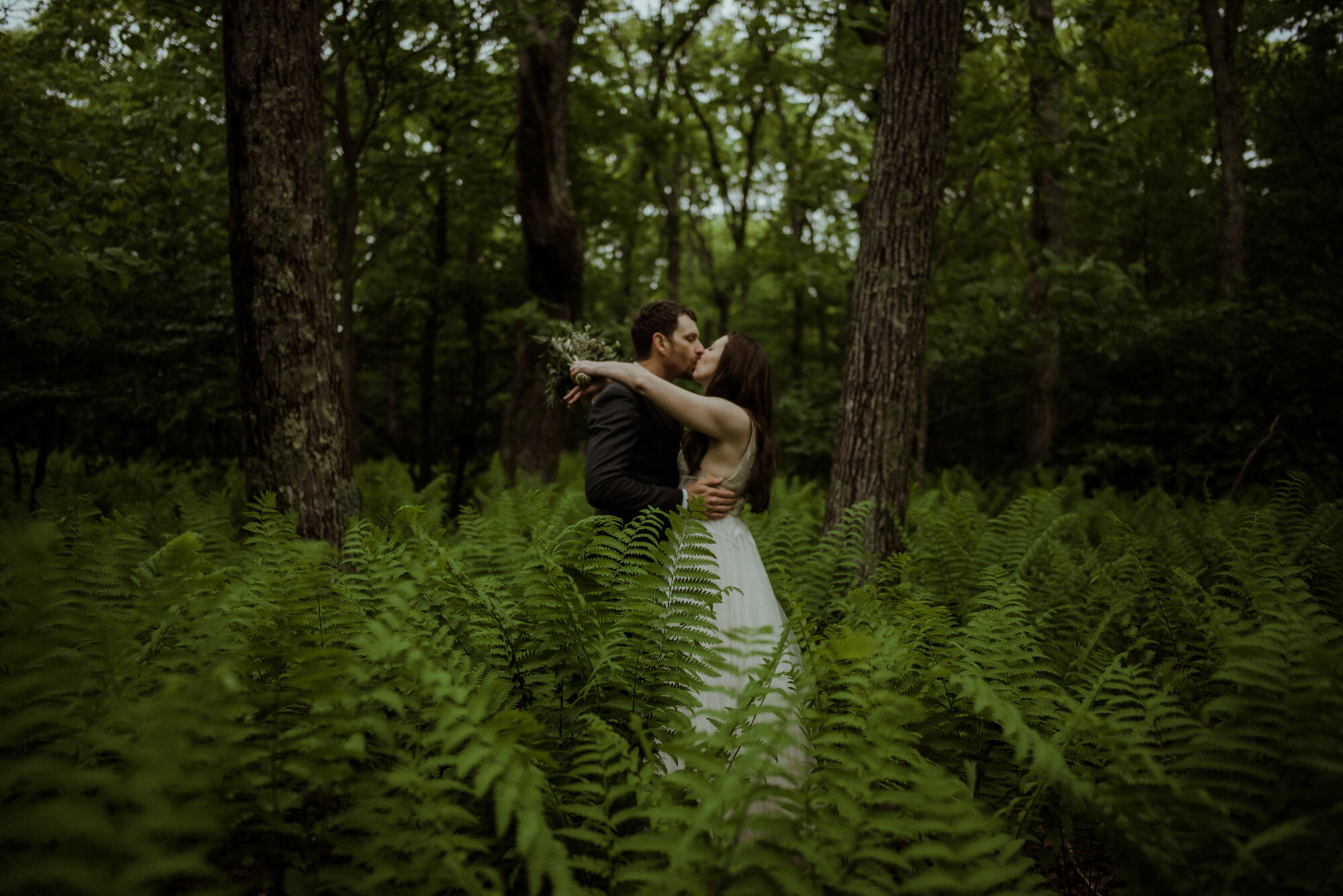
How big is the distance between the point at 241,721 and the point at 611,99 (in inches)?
415

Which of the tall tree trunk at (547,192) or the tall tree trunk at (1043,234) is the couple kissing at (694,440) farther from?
the tall tree trunk at (1043,234)

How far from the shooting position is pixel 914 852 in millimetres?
1486

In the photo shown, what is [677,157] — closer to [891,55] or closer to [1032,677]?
[891,55]

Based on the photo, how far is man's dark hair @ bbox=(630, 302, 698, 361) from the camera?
335 cm

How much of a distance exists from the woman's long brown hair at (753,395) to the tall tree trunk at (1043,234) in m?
4.27

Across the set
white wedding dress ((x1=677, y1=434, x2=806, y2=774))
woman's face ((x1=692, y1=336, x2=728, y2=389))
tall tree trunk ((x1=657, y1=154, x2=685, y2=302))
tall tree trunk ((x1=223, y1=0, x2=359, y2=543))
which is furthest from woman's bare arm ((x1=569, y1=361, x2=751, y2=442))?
tall tree trunk ((x1=657, y1=154, x2=685, y2=302))

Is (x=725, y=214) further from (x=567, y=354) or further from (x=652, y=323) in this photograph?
(x=652, y=323)

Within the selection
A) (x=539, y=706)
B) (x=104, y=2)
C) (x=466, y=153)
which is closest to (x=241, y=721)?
(x=539, y=706)

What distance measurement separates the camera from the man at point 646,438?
3.02 m

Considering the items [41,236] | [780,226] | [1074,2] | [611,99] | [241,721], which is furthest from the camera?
[780,226]

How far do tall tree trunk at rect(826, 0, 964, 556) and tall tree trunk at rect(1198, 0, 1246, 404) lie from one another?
836 cm

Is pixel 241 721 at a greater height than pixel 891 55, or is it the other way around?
pixel 891 55

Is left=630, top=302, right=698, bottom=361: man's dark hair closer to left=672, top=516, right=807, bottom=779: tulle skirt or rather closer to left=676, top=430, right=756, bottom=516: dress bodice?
left=676, top=430, right=756, bottom=516: dress bodice

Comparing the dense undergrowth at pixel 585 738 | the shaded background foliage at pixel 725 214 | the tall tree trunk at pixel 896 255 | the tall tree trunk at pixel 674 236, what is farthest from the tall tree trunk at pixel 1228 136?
the tall tree trunk at pixel 674 236
